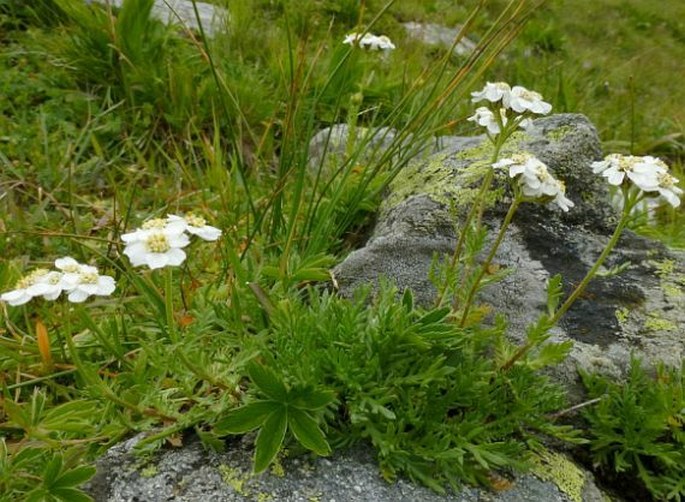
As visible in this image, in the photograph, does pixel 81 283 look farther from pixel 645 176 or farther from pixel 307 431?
→ pixel 645 176

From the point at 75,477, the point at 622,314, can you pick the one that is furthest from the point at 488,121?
the point at 75,477

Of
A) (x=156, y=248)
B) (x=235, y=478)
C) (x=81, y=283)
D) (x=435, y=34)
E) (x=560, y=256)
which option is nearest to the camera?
(x=156, y=248)

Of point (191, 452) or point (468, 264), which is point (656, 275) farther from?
point (191, 452)

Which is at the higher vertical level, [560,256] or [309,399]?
[560,256]

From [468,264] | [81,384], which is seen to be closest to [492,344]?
[468,264]

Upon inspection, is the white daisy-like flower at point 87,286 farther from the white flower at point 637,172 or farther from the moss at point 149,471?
the white flower at point 637,172
